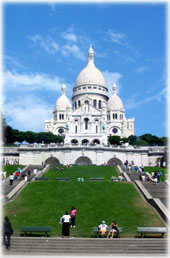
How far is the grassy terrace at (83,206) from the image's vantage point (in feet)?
59.8

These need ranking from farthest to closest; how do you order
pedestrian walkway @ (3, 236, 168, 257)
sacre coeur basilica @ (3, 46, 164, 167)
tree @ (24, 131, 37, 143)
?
tree @ (24, 131, 37, 143), sacre coeur basilica @ (3, 46, 164, 167), pedestrian walkway @ (3, 236, 168, 257)

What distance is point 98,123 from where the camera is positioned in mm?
81812

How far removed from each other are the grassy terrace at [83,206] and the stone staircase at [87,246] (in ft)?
5.29

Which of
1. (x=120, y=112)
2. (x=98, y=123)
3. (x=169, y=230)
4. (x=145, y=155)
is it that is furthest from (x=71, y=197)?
(x=120, y=112)

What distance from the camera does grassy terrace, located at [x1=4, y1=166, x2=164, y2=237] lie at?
717 inches

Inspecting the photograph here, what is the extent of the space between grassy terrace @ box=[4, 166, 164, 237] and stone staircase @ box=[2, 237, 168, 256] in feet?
5.29

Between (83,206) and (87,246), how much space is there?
6.83m

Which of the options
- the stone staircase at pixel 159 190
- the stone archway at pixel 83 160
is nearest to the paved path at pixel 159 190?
the stone staircase at pixel 159 190

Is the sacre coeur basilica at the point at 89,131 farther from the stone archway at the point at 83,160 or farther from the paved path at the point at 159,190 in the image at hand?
the paved path at the point at 159,190

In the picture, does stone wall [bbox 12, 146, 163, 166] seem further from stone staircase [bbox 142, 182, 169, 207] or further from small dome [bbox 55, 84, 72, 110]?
small dome [bbox 55, 84, 72, 110]

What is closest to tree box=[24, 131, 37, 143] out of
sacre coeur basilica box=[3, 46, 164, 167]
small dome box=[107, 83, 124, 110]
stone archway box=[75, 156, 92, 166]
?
sacre coeur basilica box=[3, 46, 164, 167]

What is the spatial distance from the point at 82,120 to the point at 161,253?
225 ft

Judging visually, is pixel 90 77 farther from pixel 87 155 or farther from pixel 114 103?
pixel 87 155

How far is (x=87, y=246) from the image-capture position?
14742 millimetres
